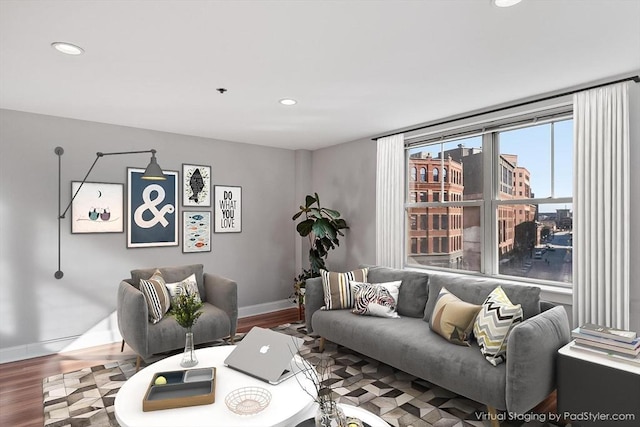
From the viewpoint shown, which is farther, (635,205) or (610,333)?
(635,205)

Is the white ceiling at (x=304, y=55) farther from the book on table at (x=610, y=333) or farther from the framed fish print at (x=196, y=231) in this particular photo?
the book on table at (x=610, y=333)

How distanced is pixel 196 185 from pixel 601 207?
4211 mm

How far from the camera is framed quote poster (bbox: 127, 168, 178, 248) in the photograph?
4.25m

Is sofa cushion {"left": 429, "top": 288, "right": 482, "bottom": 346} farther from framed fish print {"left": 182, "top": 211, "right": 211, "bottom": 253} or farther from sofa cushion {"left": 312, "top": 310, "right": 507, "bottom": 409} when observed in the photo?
framed fish print {"left": 182, "top": 211, "right": 211, "bottom": 253}

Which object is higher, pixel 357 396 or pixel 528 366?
pixel 528 366

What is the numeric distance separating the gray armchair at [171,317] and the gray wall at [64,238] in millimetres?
670

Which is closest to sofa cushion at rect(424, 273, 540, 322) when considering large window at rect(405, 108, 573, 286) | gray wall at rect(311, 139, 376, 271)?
large window at rect(405, 108, 573, 286)

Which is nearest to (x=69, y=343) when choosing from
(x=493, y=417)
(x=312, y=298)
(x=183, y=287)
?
(x=183, y=287)

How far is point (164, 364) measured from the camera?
93.7 inches

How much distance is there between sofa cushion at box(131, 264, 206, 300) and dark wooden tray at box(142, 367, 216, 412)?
6.23ft

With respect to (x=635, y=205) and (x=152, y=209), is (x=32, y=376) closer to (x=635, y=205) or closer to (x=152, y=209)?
(x=152, y=209)

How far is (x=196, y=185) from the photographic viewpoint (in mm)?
4715

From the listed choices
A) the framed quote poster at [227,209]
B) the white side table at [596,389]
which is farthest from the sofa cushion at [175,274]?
the white side table at [596,389]

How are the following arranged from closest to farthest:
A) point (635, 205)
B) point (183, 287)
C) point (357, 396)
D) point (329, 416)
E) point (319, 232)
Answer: point (329, 416)
point (635, 205)
point (357, 396)
point (183, 287)
point (319, 232)
